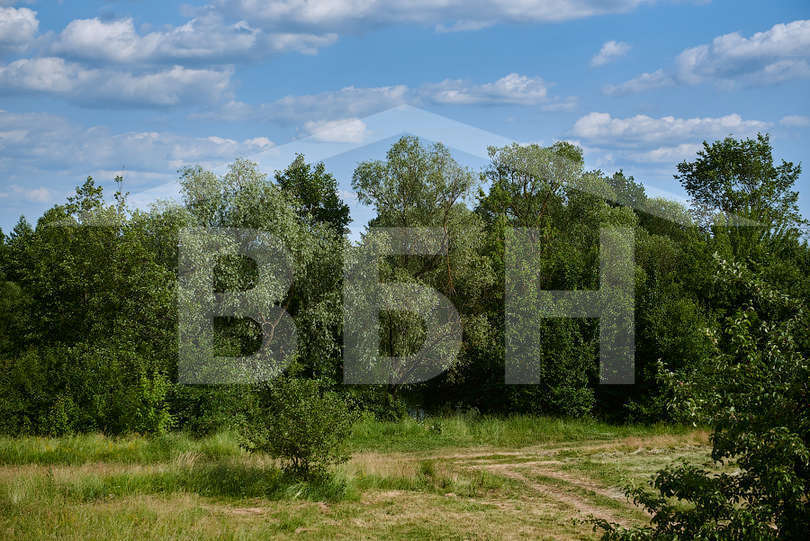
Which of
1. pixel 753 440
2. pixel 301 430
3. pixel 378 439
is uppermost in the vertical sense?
pixel 753 440

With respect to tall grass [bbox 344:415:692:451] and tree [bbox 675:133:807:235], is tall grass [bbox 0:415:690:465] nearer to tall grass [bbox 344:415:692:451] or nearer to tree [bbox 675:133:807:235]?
tall grass [bbox 344:415:692:451]

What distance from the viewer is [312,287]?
21.9m

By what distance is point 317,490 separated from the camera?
1119 cm

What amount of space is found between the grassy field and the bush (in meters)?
0.41

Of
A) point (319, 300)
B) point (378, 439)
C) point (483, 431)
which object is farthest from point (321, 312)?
point (483, 431)

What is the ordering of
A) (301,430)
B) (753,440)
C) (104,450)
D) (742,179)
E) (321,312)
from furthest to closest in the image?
1. (742,179)
2. (321,312)
3. (104,450)
4. (301,430)
5. (753,440)

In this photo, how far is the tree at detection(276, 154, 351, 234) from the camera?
25578mm

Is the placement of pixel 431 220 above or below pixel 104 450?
above

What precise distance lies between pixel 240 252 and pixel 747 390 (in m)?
17.5

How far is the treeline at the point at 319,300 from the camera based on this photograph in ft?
56.4

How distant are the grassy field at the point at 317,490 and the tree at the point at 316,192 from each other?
10766 millimetres

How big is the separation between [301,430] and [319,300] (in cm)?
1055

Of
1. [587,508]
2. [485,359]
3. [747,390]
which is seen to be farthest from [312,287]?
[747,390]

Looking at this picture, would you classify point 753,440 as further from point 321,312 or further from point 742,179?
point 742,179
